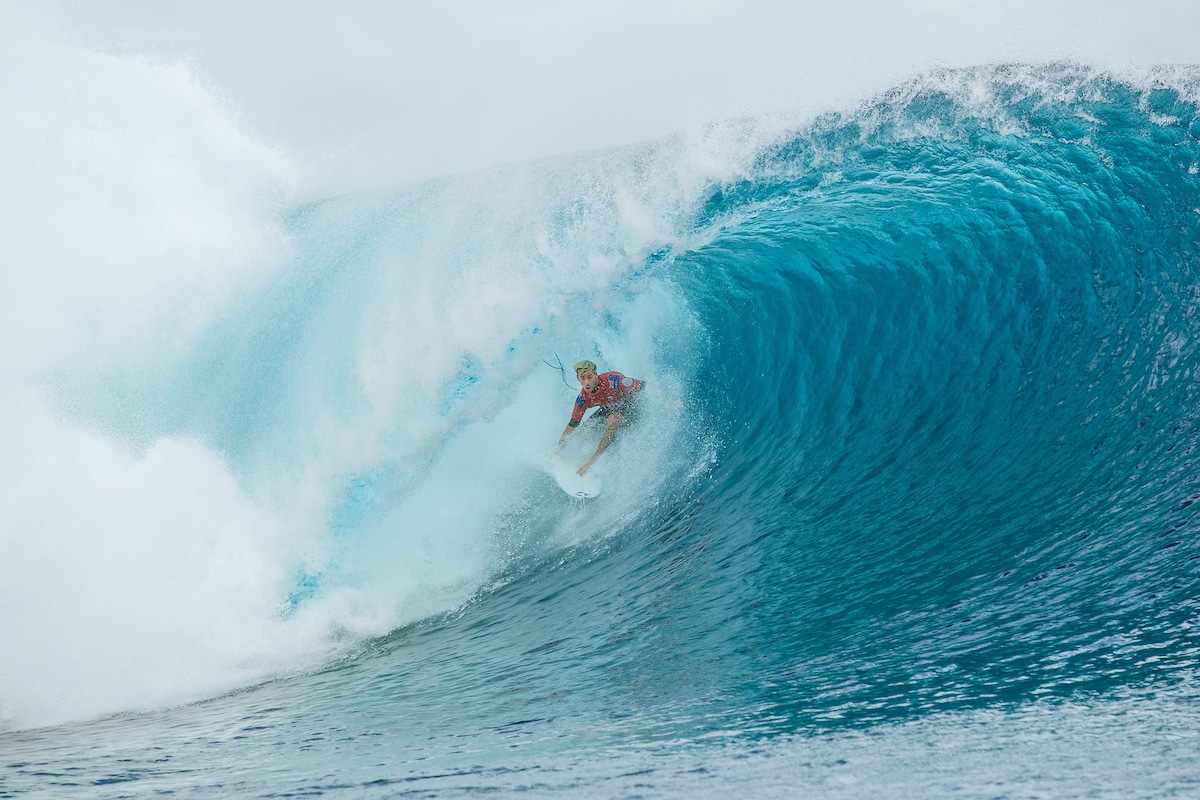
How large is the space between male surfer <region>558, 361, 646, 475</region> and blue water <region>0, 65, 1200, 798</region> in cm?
29

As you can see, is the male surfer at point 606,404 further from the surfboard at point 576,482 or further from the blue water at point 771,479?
the blue water at point 771,479

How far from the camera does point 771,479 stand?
22.9ft

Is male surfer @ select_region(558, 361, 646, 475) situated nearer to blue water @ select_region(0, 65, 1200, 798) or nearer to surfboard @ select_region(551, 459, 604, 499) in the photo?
surfboard @ select_region(551, 459, 604, 499)

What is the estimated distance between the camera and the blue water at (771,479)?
11.8ft

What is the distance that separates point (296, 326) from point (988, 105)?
9.47 meters

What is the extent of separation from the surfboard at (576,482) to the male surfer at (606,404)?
7 centimetres

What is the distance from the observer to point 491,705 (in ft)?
15.0

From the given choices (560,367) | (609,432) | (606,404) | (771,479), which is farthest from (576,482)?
(771,479)

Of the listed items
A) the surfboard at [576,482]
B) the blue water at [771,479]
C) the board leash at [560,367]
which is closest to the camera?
the blue water at [771,479]

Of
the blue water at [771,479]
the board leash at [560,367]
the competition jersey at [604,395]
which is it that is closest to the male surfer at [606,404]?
the competition jersey at [604,395]

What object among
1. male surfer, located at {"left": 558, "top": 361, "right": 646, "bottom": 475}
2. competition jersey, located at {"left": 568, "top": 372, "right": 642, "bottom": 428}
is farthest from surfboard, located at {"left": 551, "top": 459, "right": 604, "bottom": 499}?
competition jersey, located at {"left": 568, "top": 372, "right": 642, "bottom": 428}

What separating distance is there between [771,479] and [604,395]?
1.76 m

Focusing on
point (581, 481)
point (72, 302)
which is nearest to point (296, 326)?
point (72, 302)

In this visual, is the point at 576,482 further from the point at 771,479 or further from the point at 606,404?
the point at 771,479
